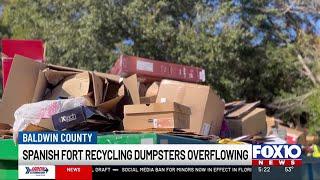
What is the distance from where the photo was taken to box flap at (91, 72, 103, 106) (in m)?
4.78

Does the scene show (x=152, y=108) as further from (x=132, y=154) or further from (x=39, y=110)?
(x=132, y=154)

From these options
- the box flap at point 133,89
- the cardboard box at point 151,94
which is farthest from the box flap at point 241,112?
the box flap at point 133,89

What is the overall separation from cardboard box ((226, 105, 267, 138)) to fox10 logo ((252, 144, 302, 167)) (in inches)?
89.0

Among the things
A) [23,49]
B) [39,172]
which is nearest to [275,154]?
[39,172]

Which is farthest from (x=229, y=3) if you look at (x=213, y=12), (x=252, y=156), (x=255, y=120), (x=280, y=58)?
(x=252, y=156)

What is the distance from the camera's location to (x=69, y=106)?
4453 mm

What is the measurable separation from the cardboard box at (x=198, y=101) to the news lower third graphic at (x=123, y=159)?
154 centimetres

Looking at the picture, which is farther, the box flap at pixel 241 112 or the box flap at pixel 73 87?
the box flap at pixel 241 112

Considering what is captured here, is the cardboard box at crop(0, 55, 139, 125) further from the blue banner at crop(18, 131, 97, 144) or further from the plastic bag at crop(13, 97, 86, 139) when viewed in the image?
the blue banner at crop(18, 131, 97, 144)

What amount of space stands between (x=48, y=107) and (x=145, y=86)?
5.09ft

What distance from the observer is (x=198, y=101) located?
16.8ft

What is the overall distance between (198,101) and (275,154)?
5.46ft

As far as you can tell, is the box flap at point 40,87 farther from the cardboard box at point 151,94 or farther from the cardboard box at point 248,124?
the cardboard box at point 248,124

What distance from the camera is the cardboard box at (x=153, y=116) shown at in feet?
14.6
